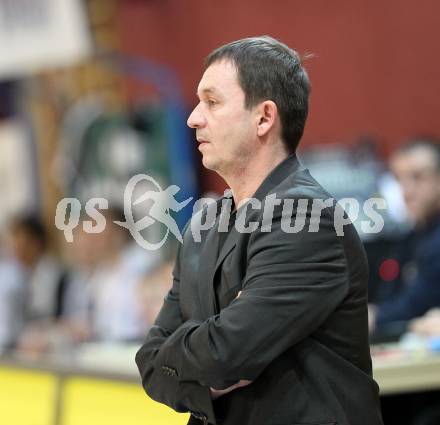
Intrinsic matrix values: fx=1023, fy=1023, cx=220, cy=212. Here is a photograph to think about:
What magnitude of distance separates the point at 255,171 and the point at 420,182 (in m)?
2.55

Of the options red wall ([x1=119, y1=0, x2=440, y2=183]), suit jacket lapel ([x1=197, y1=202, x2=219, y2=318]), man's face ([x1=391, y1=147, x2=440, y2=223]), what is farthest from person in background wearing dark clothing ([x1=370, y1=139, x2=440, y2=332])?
suit jacket lapel ([x1=197, y1=202, x2=219, y2=318])

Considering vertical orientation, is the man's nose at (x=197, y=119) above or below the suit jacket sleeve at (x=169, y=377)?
above

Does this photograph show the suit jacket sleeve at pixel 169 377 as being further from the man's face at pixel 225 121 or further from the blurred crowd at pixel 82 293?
the blurred crowd at pixel 82 293

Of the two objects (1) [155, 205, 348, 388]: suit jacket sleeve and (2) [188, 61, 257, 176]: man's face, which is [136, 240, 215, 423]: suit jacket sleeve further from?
(2) [188, 61, 257, 176]: man's face

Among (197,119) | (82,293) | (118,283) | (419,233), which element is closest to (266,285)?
(197,119)

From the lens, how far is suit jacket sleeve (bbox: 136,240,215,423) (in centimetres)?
210

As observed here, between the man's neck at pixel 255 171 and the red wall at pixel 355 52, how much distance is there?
3.55 metres

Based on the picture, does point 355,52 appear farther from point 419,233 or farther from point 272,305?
point 272,305

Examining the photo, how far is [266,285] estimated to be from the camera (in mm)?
2006

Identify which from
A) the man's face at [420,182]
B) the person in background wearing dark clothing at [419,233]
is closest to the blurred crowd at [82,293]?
the person in background wearing dark clothing at [419,233]

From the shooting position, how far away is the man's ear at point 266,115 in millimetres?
2115

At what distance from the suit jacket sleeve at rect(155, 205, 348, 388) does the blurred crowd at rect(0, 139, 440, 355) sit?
1776 mm

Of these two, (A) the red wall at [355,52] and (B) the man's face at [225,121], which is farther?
(A) the red wall at [355,52]

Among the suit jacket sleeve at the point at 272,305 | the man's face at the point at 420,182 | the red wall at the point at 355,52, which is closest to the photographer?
the suit jacket sleeve at the point at 272,305
